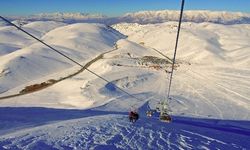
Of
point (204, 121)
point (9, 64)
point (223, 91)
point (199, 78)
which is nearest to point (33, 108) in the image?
point (204, 121)

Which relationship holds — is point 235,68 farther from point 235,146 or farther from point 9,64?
point 235,146

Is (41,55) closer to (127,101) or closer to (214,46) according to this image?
(214,46)

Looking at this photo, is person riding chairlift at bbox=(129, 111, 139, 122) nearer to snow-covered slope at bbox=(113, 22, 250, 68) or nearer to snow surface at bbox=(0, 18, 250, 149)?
snow surface at bbox=(0, 18, 250, 149)

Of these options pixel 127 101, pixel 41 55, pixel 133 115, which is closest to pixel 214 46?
pixel 41 55

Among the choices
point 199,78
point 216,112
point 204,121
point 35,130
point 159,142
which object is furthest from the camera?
point 199,78

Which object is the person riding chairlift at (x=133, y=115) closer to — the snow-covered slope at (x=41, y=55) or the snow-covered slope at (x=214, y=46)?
the snow-covered slope at (x=41, y=55)

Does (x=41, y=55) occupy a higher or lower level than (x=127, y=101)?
higher

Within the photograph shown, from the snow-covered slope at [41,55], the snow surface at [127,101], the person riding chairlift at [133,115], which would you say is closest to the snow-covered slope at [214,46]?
the snow surface at [127,101]

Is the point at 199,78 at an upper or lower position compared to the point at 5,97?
upper
